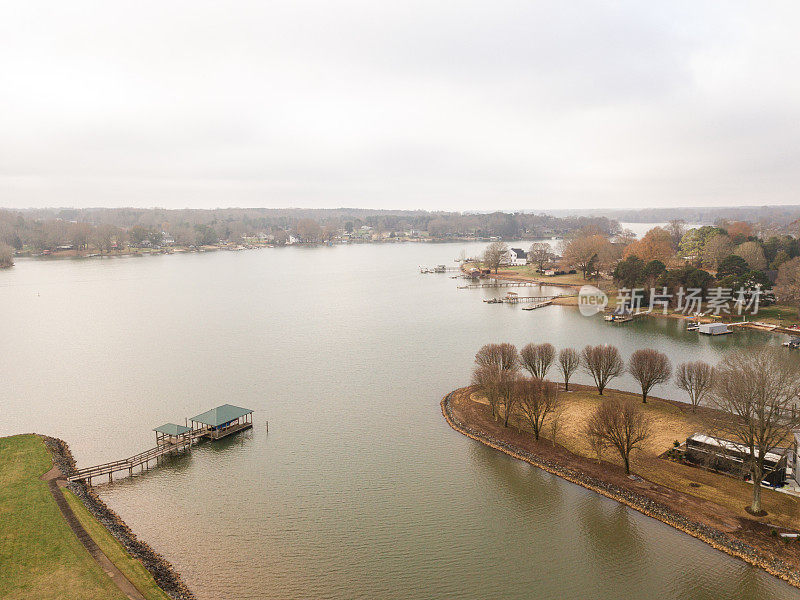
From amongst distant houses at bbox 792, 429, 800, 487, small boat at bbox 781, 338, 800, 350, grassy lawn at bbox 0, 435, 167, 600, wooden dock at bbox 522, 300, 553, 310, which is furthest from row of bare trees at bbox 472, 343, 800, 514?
wooden dock at bbox 522, 300, 553, 310

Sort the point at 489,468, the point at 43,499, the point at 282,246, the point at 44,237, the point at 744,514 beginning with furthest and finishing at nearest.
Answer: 1. the point at 282,246
2. the point at 44,237
3. the point at 489,468
4. the point at 43,499
5. the point at 744,514

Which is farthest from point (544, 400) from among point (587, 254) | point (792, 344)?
point (587, 254)

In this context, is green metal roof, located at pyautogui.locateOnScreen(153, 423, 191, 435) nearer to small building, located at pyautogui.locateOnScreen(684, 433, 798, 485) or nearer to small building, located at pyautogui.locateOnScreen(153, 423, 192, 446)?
small building, located at pyautogui.locateOnScreen(153, 423, 192, 446)

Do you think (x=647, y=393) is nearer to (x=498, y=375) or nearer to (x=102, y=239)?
(x=498, y=375)

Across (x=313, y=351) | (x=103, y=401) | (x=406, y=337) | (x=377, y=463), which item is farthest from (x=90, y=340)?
(x=377, y=463)

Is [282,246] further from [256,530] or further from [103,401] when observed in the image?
[256,530]

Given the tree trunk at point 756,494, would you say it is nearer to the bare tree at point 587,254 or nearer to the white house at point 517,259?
the bare tree at point 587,254

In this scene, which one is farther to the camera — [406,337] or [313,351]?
[406,337]
